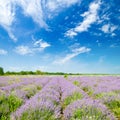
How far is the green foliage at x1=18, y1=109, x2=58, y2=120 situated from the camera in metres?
4.36

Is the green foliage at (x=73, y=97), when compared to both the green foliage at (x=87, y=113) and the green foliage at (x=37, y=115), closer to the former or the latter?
the green foliage at (x=87, y=113)

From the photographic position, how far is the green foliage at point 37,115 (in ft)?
14.3

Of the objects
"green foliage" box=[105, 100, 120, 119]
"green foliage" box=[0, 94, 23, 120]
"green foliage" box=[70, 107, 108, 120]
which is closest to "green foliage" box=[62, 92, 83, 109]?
"green foliage" box=[105, 100, 120, 119]

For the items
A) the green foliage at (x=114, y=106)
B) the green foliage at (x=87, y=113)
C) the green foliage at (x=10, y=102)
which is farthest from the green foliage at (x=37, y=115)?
the green foliage at (x=114, y=106)

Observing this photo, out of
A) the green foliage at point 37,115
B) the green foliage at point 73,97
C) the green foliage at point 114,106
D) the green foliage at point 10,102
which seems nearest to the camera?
the green foliage at point 37,115

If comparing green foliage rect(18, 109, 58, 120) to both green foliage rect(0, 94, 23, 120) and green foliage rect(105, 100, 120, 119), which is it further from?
green foliage rect(105, 100, 120, 119)

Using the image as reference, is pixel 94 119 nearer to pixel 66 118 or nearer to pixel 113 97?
pixel 66 118

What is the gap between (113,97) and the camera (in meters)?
7.51

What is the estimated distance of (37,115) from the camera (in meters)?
4.46

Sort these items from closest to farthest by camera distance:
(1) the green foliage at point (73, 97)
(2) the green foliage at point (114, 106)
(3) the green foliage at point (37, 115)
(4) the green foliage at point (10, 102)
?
(3) the green foliage at point (37, 115) < (4) the green foliage at point (10, 102) < (2) the green foliage at point (114, 106) < (1) the green foliage at point (73, 97)

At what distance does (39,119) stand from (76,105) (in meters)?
1.04

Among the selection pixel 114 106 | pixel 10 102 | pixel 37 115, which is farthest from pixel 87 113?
pixel 10 102

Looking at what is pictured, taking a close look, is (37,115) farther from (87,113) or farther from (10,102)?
(10,102)

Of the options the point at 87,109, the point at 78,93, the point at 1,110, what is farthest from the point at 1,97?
the point at 87,109
